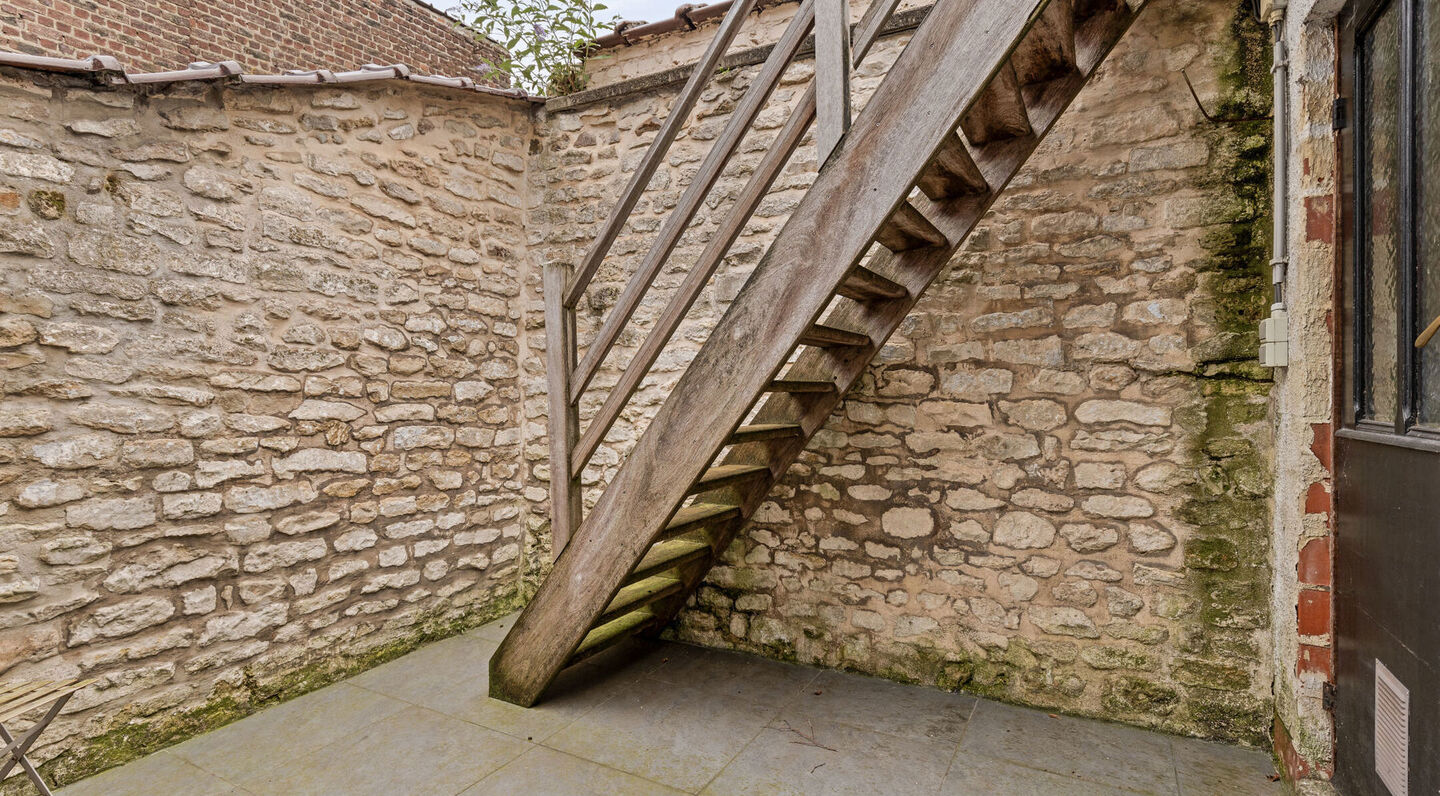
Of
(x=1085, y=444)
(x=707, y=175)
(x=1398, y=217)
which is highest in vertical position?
(x=707, y=175)

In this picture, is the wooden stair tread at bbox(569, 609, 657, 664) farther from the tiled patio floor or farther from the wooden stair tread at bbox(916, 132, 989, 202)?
the wooden stair tread at bbox(916, 132, 989, 202)

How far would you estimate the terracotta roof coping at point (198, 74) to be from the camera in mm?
2273

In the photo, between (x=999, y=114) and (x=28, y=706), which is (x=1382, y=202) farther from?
(x=28, y=706)

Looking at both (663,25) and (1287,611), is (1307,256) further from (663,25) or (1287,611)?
(663,25)

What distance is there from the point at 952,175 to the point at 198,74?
2917 mm

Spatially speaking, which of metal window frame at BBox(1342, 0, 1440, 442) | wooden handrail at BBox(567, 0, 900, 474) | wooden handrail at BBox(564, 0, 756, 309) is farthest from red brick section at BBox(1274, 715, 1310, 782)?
wooden handrail at BBox(564, 0, 756, 309)

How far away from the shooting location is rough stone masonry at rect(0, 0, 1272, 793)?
2.41 metres

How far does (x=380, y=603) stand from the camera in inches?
131

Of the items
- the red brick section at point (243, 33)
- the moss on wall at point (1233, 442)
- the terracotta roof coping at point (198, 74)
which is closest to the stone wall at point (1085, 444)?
the moss on wall at point (1233, 442)

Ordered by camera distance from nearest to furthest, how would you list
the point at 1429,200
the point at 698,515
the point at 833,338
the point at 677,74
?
the point at 1429,200, the point at 833,338, the point at 698,515, the point at 677,74

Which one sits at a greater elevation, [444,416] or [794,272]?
[794,272]

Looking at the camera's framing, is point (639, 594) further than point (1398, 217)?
Yes

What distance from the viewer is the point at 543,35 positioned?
410cm

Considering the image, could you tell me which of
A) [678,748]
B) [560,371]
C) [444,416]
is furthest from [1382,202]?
[444,416]
